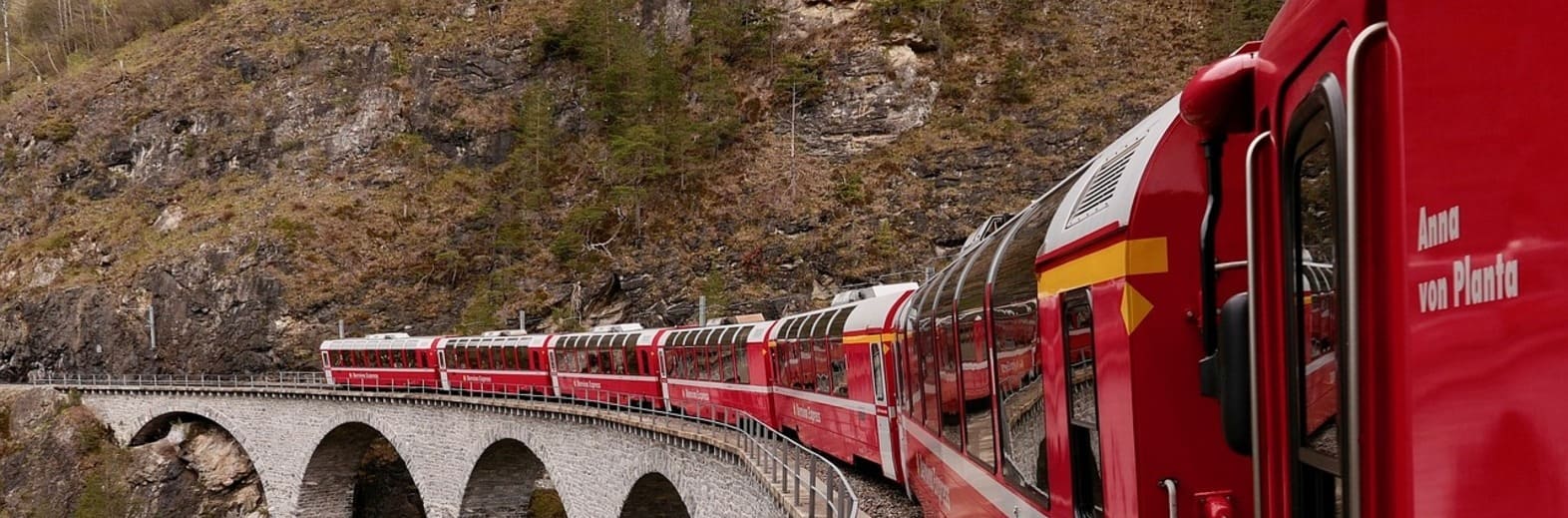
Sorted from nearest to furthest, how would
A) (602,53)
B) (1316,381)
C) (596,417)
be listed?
(1316,381) < (596,417) < (602,53)

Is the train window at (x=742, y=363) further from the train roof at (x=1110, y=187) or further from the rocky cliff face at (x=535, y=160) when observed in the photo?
the rocky cliff face at (x=535, y=160)

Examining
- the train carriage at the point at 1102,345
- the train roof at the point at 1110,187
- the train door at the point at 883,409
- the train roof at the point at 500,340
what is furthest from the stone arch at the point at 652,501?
the train roof at the point at 1110,187

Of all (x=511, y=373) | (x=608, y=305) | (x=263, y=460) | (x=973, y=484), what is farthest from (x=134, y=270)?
(x=973, y=484)

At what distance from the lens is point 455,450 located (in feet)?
113

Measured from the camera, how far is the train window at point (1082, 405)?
182 inches

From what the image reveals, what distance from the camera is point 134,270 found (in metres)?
57.5

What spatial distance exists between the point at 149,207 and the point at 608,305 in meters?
31.6

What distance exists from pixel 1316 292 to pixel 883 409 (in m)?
10.9

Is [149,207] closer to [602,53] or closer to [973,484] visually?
[602,53]

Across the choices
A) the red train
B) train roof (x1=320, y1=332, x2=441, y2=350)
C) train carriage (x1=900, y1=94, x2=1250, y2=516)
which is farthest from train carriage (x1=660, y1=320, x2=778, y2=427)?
train roof (x1=320, y1=332, x2=441, y2=350)

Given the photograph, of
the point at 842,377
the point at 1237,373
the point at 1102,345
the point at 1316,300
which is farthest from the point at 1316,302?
the point at 842,377

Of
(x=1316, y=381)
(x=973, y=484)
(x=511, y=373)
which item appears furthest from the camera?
(x=511, y=373)

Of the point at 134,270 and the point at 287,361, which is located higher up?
the point at 134,270

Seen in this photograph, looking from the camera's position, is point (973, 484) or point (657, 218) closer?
point (973, 484)
